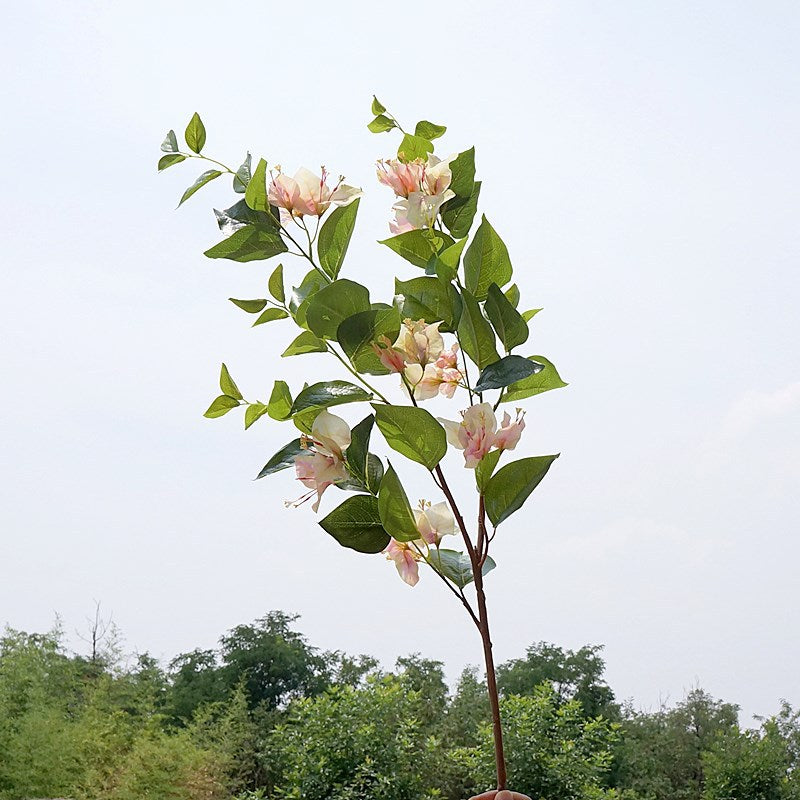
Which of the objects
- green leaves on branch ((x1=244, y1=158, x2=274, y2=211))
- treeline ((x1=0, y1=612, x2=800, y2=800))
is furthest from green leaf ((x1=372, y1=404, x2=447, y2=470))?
treeline ((x1=0, y1=612, x2=800, y2=800))

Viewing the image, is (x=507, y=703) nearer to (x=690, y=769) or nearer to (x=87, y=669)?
(x=690, y=769)

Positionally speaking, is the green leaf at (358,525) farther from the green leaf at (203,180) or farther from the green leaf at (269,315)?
the green leaf at (203,180)

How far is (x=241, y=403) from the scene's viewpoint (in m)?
0.75

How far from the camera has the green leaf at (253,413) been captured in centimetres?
72

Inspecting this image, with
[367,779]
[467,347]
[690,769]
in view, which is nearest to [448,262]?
[467,347]

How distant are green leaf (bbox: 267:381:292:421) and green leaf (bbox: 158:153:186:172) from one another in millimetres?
241

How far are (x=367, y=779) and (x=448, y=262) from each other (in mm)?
3292

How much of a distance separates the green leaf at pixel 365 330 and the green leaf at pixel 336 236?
0.08 metres

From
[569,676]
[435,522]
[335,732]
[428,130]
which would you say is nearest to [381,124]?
[428,130]

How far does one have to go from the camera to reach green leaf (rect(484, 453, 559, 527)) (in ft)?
2.10

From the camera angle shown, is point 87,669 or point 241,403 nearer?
point 241,403

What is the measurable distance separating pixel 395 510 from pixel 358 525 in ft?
0.14

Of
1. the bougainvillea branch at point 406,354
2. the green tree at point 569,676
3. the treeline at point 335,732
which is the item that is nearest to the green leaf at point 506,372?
the bougainvillea branch at point 406,354

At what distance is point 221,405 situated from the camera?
749 mm
